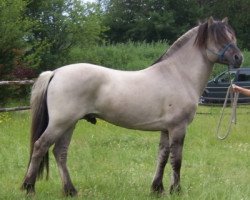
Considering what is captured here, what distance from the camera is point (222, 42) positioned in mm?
5371

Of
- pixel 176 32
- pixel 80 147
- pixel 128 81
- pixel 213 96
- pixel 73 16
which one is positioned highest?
pixel 128 81

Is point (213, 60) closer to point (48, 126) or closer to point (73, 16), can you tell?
point (48, 126)

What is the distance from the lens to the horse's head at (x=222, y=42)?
17.6 feet

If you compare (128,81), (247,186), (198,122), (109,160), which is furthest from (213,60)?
(198,122)

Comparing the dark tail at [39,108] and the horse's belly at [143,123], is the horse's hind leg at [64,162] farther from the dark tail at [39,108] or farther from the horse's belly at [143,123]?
the horse's belly at [143,123]

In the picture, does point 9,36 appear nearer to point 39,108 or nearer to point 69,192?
point 39,108

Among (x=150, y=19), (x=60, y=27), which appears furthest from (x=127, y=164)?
(x=150, y=19)

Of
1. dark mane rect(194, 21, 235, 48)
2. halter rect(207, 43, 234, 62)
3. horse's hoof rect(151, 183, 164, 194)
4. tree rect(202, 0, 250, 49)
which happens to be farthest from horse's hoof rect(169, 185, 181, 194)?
tree rect(202, 0, 250, 49)

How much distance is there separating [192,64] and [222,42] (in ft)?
1.38

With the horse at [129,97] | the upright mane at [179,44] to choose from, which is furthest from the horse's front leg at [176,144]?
the upright mane at [179,44]

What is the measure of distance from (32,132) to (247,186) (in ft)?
8.67

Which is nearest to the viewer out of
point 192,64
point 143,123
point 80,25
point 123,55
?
point 143,123

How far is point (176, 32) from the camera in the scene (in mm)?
41062

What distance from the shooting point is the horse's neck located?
18.0 ft
